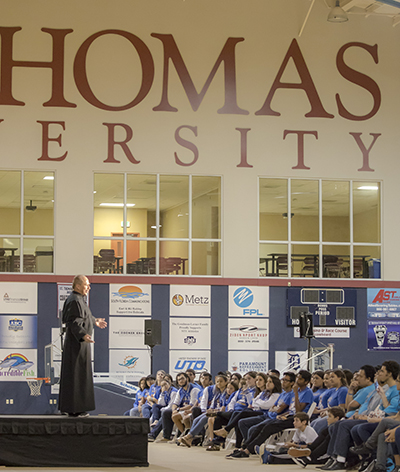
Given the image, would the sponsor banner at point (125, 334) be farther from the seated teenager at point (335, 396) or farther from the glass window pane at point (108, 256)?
the seated teenager at point (335, 396)

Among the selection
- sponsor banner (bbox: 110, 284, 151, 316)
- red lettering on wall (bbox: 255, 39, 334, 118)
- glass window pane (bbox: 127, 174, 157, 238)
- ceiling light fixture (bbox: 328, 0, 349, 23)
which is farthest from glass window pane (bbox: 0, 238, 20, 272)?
ceiling light fixture (bbox: 328, 0, 349, 23)

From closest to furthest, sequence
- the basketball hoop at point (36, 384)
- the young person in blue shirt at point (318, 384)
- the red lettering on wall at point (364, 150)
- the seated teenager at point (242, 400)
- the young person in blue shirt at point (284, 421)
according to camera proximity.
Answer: the young person in blue shirt at point (284, 421) → the young person in blue shirt at point (318, 384) → the seated teenager at point (242, 400) → the basketball hoop at point (36, 384) → the red lettering on wall at point (364, 150)

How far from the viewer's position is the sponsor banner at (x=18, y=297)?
62.6 feet

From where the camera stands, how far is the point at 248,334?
19.9 m

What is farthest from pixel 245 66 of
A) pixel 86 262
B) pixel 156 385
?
pixel 156 385

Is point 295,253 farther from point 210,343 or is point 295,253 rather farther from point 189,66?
point 189,66

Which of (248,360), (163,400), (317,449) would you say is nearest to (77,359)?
(317,449)

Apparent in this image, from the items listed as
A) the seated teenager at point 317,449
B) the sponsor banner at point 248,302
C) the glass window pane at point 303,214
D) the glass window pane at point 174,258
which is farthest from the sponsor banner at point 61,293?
the seated teenager at point 317,449

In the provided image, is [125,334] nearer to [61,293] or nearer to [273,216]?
[61,293]

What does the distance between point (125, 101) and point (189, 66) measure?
2.11 metres

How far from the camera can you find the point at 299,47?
2092 cm

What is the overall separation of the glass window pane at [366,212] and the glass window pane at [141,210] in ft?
19.2

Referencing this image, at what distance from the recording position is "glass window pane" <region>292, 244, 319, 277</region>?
20391 millimetres

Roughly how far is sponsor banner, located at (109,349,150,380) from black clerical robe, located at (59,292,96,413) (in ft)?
30.8
